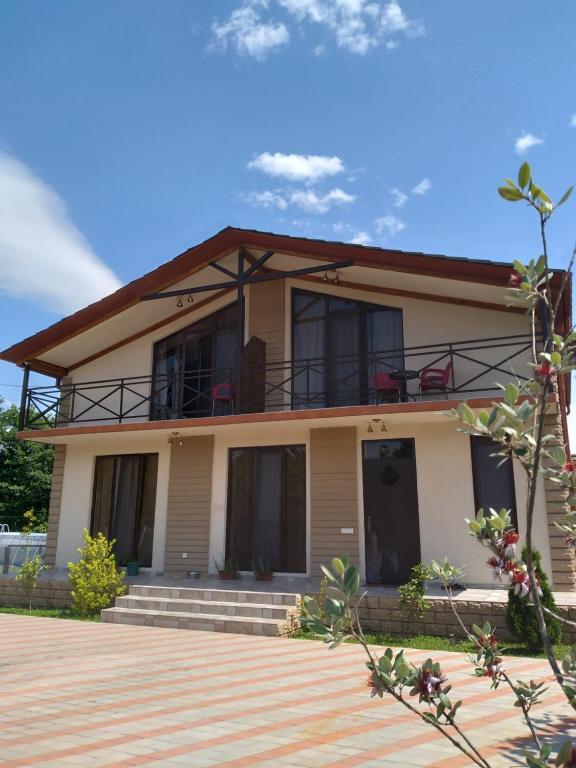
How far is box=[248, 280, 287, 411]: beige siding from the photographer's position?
452 inches

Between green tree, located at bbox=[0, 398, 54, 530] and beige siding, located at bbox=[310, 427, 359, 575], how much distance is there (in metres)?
20.6

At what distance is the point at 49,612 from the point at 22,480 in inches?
764

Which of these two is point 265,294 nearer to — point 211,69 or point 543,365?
point 211,69

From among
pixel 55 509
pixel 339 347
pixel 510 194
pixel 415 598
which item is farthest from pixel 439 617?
pixel 55 509

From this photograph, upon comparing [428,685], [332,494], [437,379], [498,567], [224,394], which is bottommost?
[428,685]

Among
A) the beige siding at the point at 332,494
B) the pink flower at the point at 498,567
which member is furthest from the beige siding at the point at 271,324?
the pink flower at the point at 498,567

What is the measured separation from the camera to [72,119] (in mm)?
10438

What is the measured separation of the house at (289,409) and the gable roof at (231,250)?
0.03 m

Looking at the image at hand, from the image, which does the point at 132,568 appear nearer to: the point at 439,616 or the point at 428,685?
the point at 439,616

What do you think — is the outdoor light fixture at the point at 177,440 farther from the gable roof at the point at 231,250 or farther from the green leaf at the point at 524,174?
the green leaf at the point at 524,174

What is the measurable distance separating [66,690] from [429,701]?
14.5 ft

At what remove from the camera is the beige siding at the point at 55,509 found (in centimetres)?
1264

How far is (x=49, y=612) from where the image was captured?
32.6 ft

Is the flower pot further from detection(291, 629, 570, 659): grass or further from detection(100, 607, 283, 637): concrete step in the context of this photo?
detection(291, 629, 570, 659): grass
